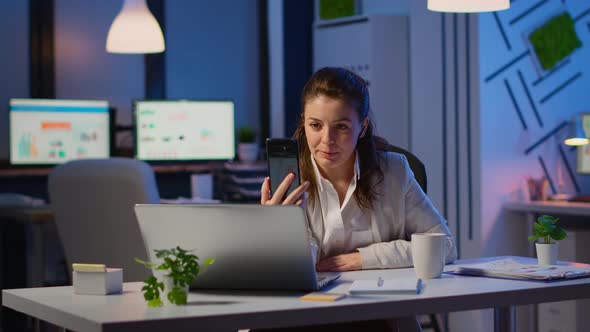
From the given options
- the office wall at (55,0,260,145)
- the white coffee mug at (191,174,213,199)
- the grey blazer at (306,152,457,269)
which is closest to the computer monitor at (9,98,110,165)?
the office wall at (55,0,260,145)

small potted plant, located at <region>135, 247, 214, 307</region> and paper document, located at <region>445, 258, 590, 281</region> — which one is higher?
small potted plant, located at <region>135, 247, 214, 307</region>

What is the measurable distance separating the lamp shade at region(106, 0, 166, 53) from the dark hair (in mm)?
2557

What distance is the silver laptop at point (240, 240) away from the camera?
185 centimetres

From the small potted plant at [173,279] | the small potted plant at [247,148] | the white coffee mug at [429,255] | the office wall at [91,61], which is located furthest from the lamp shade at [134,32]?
the small potted plant at [173,279]

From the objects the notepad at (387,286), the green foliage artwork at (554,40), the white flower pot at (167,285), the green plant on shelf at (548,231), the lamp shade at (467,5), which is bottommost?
the notepad at (387,286)

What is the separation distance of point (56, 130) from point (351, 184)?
291 centimetres

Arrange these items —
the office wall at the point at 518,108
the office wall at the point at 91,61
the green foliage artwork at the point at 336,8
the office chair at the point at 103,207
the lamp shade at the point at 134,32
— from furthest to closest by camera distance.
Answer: the green foliage artwork at the point at 336,8 → the office wall at the point at 91,61 → the lamp shade at the point at 134,32 → the office wall at the point at 518,108 → the office chair at the point at 103,207

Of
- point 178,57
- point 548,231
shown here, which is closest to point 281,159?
point 548,231

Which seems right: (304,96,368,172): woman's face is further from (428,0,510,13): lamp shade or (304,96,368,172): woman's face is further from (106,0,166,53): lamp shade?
(106,0,166,53): lamp shade

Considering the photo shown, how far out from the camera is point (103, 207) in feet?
12.6

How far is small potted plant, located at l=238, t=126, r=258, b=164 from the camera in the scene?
18.0ft

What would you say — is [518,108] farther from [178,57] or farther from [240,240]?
[240,240]

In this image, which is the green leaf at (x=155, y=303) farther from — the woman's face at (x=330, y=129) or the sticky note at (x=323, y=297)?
the woman's face at (x=330, y=129)

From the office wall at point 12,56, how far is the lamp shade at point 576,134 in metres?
2.91
